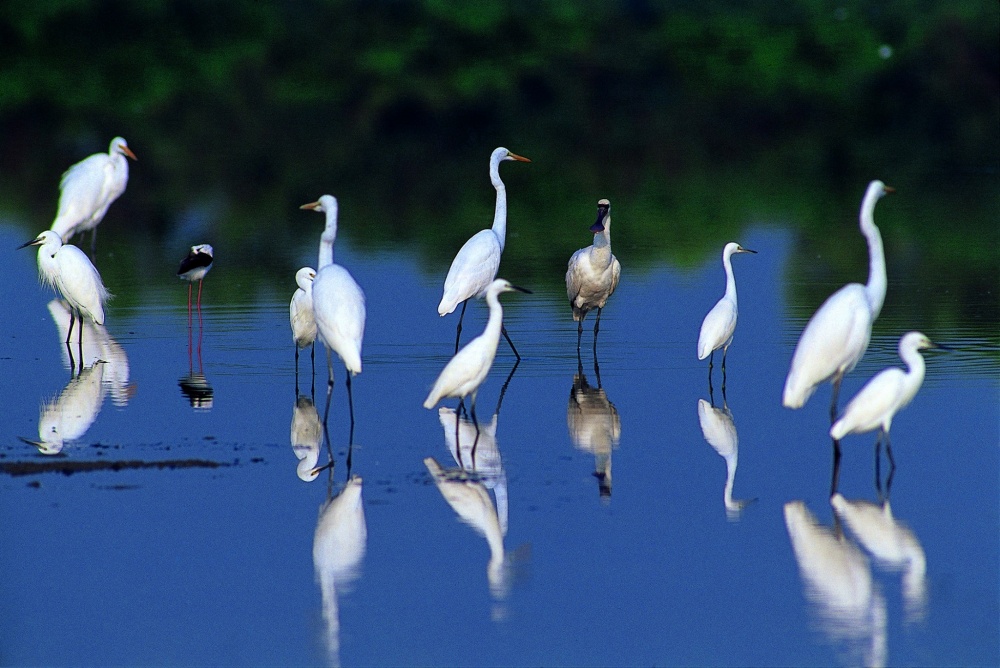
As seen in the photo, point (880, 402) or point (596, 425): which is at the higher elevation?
point (880, 402)

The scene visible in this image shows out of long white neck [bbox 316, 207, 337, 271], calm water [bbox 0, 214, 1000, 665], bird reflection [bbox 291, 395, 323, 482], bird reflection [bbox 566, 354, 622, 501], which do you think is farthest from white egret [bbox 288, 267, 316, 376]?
bird reflection [bbox 566, 354, 622, 501]

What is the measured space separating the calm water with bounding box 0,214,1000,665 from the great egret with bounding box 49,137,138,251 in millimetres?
6194

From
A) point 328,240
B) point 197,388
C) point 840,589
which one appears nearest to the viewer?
point 840,589

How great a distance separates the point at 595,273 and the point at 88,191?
7.47 meters

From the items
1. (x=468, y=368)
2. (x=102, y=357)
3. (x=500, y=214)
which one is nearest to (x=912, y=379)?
(x=468, y=368)

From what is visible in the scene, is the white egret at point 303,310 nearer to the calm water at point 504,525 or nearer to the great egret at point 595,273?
the calm water at point 504,525

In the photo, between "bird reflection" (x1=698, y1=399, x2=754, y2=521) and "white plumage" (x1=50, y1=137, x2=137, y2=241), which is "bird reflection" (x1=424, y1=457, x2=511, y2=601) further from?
"white plumage" (x1=50, y1=137, x2=137, y2=241)

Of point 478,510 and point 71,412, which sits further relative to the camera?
point 71,412

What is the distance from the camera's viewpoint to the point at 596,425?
8.40 m

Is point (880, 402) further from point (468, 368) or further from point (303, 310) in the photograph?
point (303, 310)

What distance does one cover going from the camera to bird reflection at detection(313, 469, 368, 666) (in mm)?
5496

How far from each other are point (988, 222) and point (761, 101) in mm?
16902

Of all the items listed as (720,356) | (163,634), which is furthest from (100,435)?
(720,356)

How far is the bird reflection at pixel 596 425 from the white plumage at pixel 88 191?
8.31m
